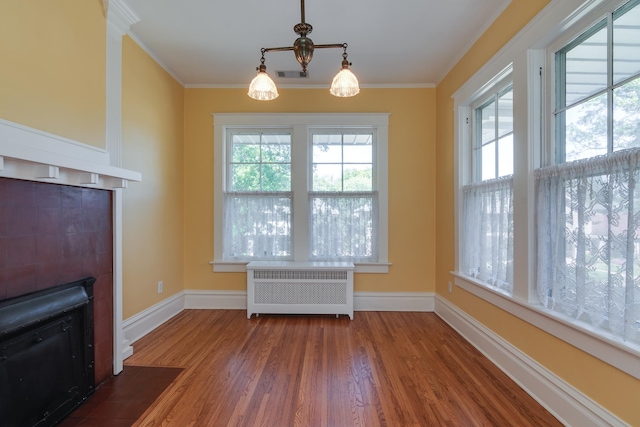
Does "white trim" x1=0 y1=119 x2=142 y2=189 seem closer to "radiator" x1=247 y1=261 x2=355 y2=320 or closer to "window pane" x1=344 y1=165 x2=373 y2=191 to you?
"radiator" x1=247 y1=261 x2=355 y2=320

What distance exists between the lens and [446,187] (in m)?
3.29

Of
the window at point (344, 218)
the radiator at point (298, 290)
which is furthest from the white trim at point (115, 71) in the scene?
the window at point (344, 218)

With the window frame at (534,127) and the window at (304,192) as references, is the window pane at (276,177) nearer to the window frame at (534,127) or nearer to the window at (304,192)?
the window at (304,192)

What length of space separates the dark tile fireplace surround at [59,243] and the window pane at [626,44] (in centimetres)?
315

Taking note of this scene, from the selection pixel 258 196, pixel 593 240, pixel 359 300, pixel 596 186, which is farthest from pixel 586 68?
pixel 258 196

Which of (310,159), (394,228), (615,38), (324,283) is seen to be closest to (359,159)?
(310,159)

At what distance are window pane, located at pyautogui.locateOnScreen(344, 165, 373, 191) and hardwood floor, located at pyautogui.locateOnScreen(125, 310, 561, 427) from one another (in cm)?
161

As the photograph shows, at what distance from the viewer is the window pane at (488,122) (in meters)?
2.56

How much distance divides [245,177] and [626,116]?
11.0 ft

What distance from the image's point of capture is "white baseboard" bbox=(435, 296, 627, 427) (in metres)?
1.51

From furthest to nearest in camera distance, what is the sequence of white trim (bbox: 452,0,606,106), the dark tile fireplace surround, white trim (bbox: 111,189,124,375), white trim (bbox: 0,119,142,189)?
white trim (bbox: 111,189,124,375), white trim (bbox: 452,0,606,106), the dark tile fireplace surround, white trim (bbox: 0,119,142,189)

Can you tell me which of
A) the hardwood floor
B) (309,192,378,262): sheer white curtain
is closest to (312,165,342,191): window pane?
(309,192,378,262): sheer white curtain

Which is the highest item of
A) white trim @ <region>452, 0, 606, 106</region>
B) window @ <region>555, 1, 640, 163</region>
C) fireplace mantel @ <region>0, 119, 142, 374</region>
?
white trim @ <region>452, 0, 606, 106</region>

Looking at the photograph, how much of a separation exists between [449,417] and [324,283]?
5.96 feet
